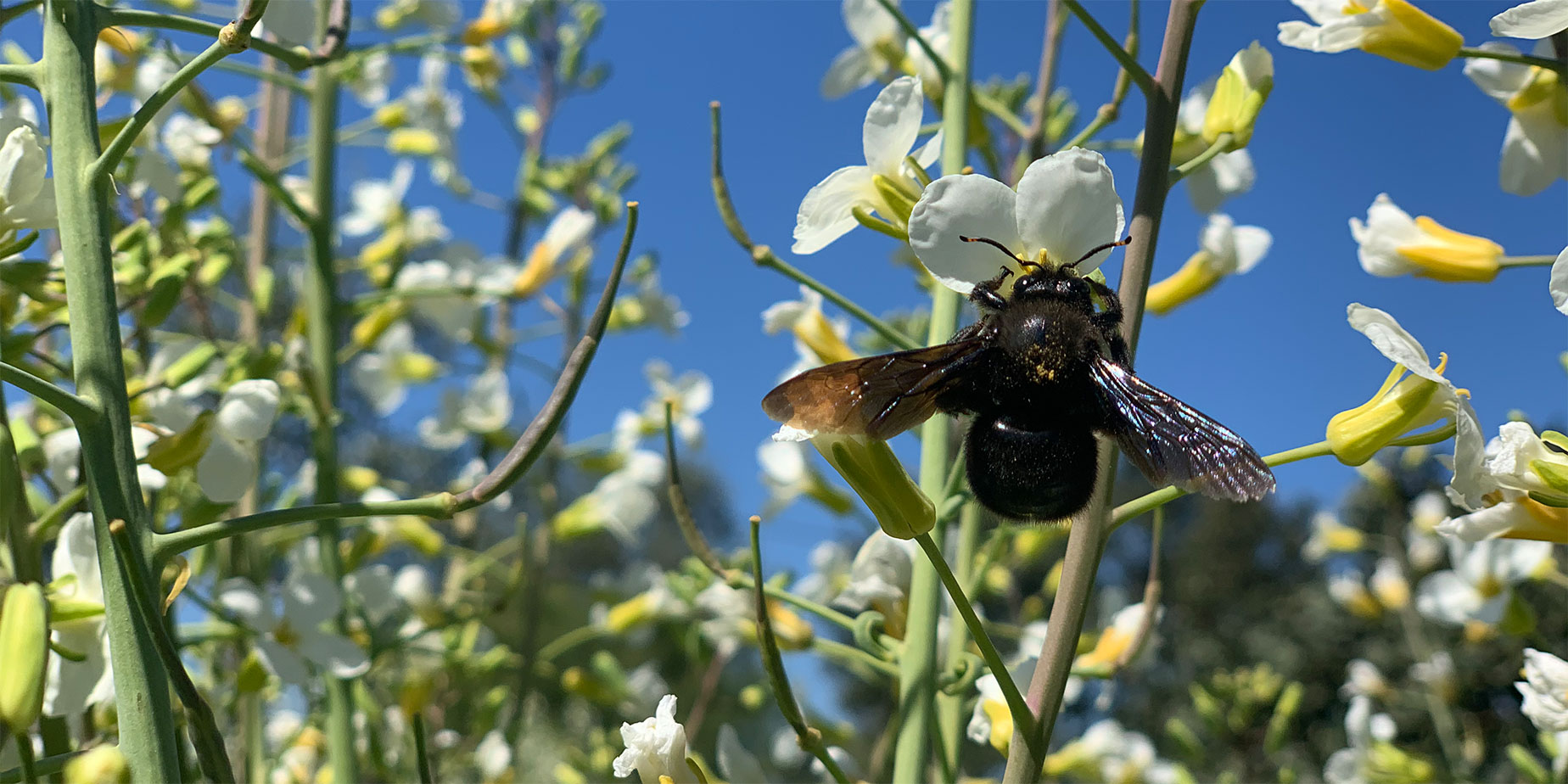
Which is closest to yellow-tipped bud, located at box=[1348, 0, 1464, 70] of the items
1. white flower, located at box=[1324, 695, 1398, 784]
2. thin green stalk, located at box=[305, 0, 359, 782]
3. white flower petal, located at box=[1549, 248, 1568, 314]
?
white flower petal, located at box=[1549, 248, 1568, 314]

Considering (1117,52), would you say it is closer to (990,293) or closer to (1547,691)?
(990,293)

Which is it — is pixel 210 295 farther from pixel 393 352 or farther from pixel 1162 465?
pixel 1162 465

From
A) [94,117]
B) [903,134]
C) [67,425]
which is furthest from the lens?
[67,425]

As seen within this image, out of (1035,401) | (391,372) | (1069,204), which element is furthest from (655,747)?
(391,372)

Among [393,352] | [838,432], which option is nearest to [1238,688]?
[393,352]

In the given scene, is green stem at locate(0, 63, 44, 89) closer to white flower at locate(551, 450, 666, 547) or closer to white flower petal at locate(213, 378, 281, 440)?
white flower petal at locate(213, 378, 281, 440)

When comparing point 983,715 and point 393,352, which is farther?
point 393,352
